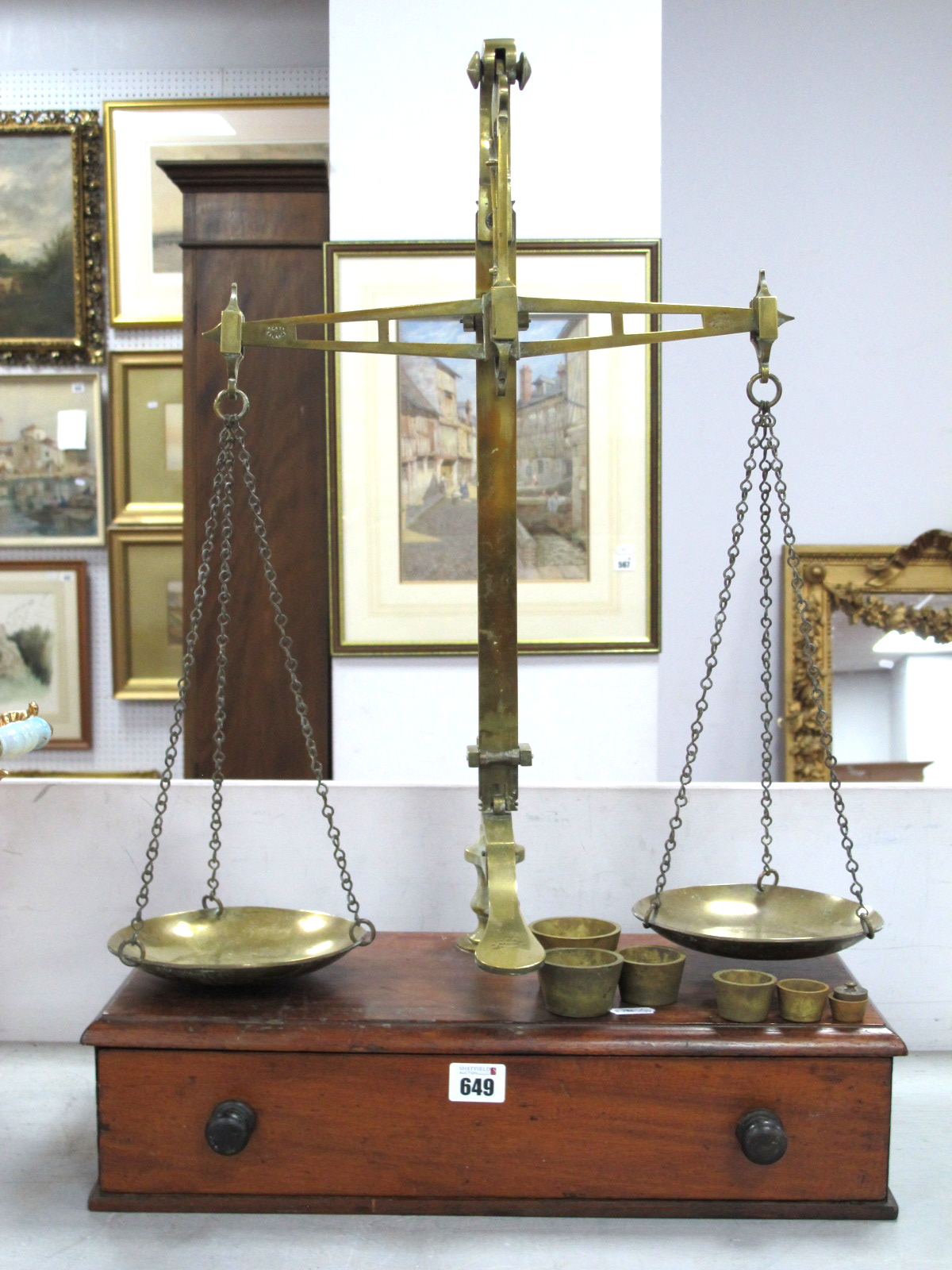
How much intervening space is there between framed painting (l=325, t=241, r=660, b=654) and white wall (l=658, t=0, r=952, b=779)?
524 mm

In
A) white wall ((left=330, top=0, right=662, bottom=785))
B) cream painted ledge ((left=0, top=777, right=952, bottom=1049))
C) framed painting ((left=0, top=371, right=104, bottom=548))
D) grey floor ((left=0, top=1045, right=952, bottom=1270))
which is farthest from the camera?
framed painting ((left=0, top=371, right=104, bottom=548))

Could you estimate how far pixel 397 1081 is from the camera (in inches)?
42.2

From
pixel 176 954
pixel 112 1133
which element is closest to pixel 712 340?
pixel 176 954

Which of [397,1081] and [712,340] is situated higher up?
[712,340]

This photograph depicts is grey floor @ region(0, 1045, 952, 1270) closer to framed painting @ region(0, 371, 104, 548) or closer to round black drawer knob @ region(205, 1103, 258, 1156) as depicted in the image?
round black drawer knob @ region(205, 1103, 258, 1156)

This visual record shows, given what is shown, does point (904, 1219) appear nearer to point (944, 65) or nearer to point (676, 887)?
point (676, 887)

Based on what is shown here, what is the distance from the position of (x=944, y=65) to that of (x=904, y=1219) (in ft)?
7.95

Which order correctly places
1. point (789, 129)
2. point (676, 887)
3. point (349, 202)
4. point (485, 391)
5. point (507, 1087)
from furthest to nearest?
point (789, 129) → point (349, 202) → point (676, 887) → point (485, 391) → point (507, 1087)

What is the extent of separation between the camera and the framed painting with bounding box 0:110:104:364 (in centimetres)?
272

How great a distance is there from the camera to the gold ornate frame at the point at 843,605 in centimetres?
255

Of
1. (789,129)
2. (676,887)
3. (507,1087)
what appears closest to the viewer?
(507,1087)

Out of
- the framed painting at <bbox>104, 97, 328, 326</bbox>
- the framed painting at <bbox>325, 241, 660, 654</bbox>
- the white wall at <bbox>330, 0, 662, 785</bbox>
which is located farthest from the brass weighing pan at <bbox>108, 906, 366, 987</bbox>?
the framed painting at <bbox>104, 97, 328, 326</bbox>

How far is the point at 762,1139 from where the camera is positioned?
1045 millimetres

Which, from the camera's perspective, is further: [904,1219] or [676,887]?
[676,887]
